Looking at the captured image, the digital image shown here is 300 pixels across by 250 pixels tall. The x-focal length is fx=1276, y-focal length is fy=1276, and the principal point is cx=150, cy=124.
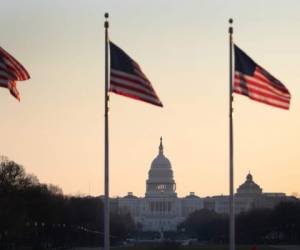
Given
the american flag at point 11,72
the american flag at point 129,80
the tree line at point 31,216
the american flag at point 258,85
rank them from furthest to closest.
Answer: the tree line at point 31,216 → the american flag at point 11,72 → the american flag at point 258,85 → the american flag at point 129,80

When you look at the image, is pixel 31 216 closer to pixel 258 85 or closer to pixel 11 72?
pixel 11 72

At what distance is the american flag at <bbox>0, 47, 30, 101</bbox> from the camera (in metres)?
44.5

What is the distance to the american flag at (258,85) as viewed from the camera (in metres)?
44.1

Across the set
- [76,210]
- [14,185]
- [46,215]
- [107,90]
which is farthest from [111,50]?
[76,210]

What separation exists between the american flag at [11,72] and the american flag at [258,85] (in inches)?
293

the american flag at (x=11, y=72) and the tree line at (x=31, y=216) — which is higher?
the american flag at (x=11, y=72)

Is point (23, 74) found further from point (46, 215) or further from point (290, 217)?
point (290, 217)

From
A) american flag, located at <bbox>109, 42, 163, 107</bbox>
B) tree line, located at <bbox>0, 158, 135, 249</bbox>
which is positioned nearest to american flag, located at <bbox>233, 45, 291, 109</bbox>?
american flag, located at <bbox>109, 42, 163, 107</bbox>

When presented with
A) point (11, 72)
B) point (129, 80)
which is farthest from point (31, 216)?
point (129, 80)

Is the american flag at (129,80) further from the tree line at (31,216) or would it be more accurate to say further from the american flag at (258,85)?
the tree line at (31,216)

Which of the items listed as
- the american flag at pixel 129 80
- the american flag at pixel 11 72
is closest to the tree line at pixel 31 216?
the american flag at pixel 11 72

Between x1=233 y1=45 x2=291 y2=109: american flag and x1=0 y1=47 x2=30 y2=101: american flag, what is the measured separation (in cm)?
745

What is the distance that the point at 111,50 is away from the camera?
4472 centimetres

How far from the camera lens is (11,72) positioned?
44719 mm
